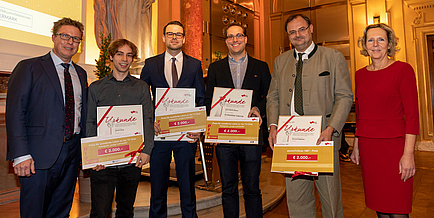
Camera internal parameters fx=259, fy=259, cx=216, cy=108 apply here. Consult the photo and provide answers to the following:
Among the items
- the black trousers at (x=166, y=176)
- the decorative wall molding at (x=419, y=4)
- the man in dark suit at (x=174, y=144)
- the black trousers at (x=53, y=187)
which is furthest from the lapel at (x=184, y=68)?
the decorative wall molding at (x=419, y=4)

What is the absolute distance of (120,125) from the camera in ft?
5.80

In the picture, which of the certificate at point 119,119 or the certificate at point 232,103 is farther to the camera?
the certificate at point 232,103

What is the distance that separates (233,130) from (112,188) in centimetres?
94

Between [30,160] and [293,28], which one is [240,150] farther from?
[30,160]

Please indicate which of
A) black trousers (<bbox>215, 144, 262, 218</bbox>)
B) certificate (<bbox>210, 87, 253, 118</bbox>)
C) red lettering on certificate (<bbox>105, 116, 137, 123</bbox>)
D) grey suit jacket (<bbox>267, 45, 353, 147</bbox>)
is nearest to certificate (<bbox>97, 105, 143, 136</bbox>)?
red lettering on certificate (<bbox>105, 116, 137, 123</bbox>)

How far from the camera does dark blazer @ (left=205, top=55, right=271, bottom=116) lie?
2.13 m

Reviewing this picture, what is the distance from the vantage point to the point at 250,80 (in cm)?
213

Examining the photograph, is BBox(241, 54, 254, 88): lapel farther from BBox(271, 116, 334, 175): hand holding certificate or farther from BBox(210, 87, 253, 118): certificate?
BBox(271, 116, 334, 175): hand holding certificate

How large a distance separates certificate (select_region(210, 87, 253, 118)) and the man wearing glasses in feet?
0.77

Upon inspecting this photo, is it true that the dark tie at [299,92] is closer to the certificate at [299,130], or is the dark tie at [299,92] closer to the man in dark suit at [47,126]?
the certificate at [299,130]

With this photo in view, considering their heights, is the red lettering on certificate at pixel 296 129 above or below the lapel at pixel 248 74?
below

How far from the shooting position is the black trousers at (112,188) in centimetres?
176

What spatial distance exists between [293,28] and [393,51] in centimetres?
68

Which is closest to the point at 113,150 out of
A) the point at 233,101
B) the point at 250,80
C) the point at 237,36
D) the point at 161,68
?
the point at 161,68
